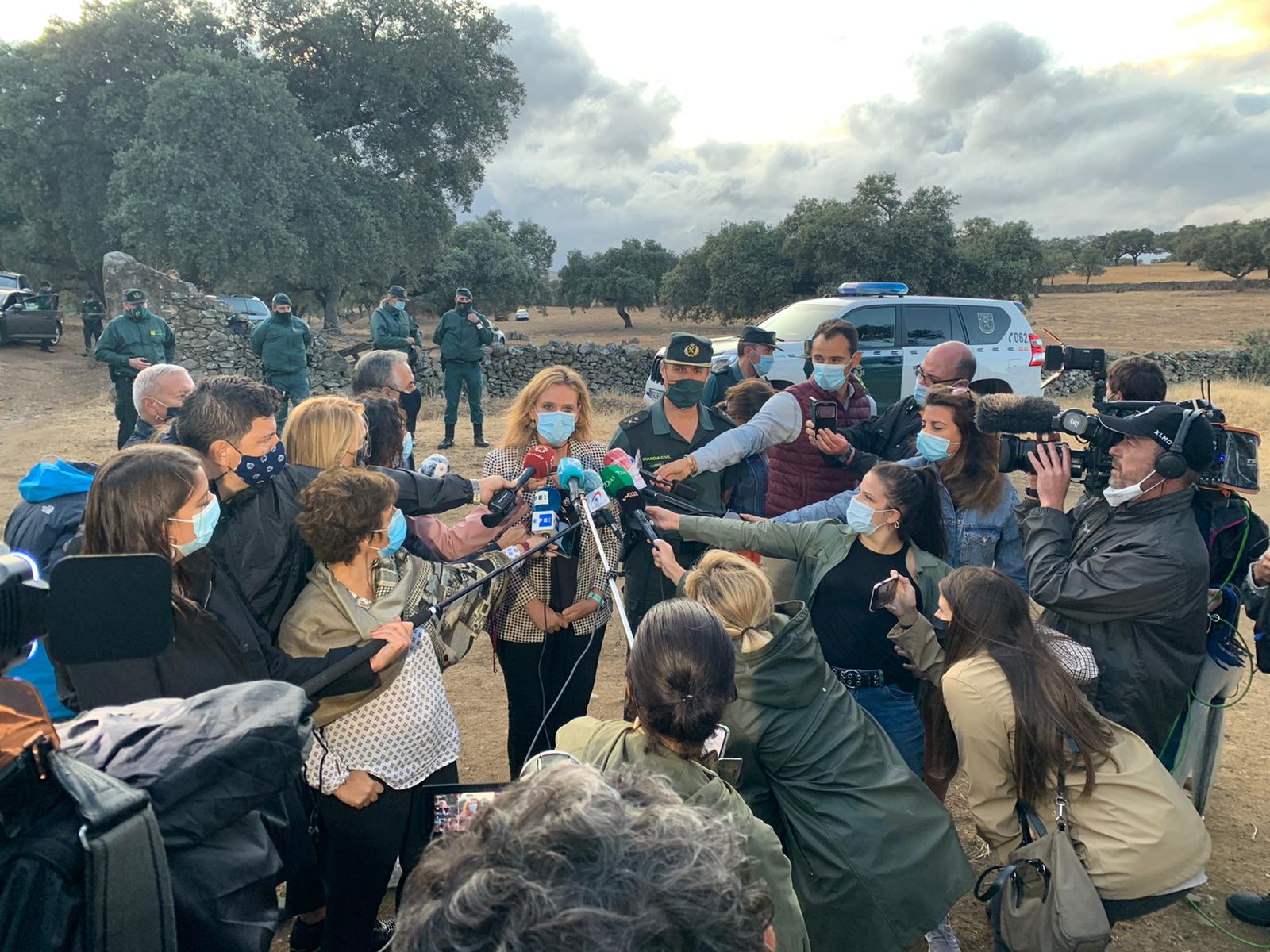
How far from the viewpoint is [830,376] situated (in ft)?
15.3

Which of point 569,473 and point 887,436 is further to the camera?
point 887,436

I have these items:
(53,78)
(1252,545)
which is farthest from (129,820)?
(53,78)

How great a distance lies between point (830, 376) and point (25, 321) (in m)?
21.9

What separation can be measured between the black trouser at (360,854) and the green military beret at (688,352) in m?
2.29

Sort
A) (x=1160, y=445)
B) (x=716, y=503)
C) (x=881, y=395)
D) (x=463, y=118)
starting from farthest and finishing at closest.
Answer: (x=463, y=118) < (x=881, y=395) < (x=716, y=503) < (x=1160, y=445)

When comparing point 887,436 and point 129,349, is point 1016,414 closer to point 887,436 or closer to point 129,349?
point 887,436

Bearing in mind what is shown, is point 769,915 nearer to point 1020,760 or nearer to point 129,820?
point 129,820

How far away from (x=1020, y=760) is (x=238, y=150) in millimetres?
21896

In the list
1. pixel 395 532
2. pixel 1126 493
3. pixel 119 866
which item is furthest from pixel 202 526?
pixel 1126 493

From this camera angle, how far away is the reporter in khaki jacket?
7.68 ft

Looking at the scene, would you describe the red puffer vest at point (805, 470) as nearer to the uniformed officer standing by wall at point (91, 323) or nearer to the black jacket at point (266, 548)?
the black jacket at point (266, 548)

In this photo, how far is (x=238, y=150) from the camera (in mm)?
19484

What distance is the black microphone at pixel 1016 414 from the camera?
3234 mm

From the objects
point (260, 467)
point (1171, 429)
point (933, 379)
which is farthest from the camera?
point (933, 379)
